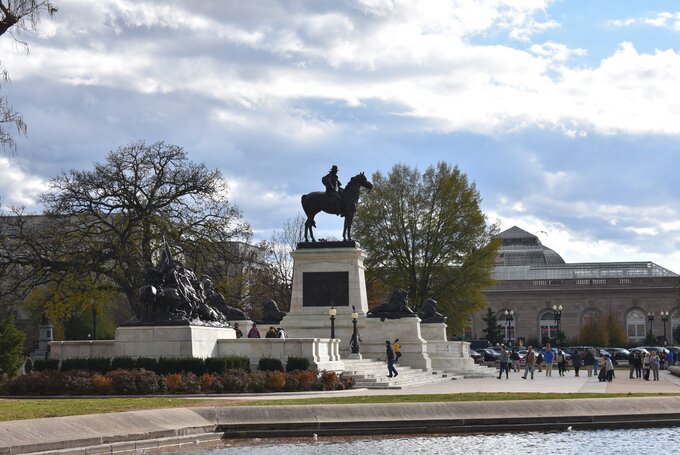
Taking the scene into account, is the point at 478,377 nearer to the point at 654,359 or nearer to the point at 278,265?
the point at 654,359

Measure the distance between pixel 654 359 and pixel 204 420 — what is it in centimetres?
3520

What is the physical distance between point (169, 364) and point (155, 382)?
71.7 inches

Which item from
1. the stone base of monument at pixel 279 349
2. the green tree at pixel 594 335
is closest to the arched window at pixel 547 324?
the green tree at pixel 594 335

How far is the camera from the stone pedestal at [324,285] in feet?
176

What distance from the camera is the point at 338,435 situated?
24562 millimetres

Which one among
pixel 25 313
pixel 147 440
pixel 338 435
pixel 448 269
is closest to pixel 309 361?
pixel 338 435

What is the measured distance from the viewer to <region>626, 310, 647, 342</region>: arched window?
5487 inches

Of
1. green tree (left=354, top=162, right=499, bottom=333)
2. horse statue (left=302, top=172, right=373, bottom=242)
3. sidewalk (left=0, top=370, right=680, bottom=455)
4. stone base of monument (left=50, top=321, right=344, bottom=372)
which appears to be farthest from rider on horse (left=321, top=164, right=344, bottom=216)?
sidewalk (left=0, top=370, right=680, bottom=455)

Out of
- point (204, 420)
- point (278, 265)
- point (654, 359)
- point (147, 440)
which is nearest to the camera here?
point (147, 440)

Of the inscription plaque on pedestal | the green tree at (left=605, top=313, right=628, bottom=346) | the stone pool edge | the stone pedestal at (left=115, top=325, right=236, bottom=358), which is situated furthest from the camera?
the green tree at (left=605, top=313, right=628, bottom=346)

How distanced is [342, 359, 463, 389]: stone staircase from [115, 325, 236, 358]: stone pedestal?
5.91 m

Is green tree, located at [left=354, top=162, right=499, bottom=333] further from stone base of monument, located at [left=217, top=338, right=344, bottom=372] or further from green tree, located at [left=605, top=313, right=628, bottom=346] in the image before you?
green tree, located at [left=605, top=313, right=628, bottom=346]

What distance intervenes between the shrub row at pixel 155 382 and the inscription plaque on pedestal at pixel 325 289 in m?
17.1

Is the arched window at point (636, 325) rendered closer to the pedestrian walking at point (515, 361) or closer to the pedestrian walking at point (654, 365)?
the pedestrian walking at point (515, 361)
